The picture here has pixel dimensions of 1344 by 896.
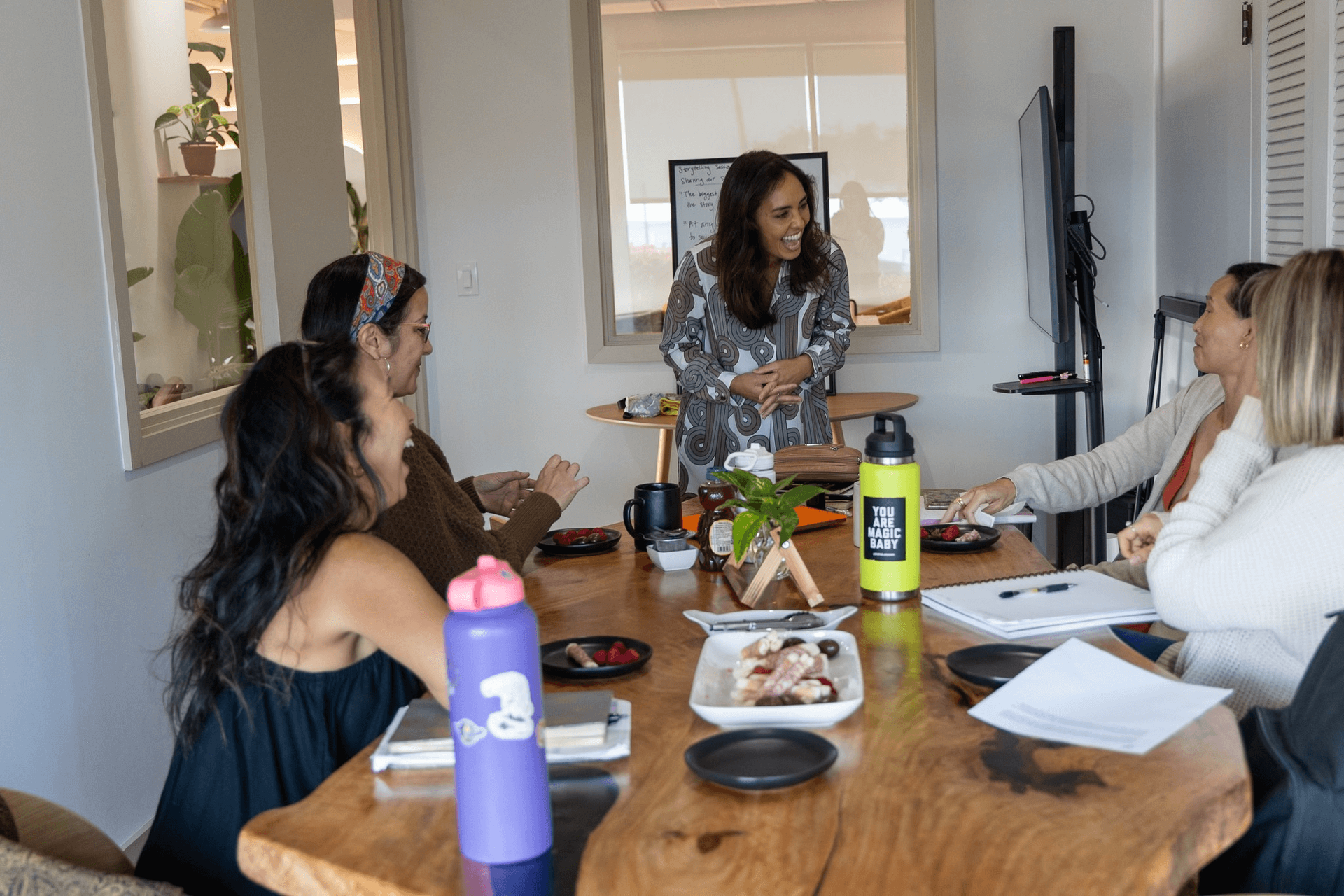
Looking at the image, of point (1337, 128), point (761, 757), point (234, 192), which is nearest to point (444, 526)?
point (761, 757)

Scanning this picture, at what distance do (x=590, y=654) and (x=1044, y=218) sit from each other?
8.90ft

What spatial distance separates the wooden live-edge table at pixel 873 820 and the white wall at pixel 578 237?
3.30m

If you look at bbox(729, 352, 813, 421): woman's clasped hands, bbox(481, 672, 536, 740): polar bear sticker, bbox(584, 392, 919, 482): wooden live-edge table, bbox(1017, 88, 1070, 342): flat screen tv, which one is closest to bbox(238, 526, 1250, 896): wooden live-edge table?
bbox(481, 672, 536, 740): polar bear sticker

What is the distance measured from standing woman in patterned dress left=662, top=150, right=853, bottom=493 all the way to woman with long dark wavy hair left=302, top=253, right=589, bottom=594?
1.03 m

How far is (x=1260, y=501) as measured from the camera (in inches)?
52.1

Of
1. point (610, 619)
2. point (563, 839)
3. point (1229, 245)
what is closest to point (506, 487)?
point (610, 619)

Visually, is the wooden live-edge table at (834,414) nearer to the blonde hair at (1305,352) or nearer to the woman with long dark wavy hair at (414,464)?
the woman with long dark wavy hair at (414,464)

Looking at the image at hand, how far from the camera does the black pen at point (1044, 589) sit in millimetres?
1599

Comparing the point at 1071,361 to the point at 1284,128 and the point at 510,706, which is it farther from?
the point at 510,706

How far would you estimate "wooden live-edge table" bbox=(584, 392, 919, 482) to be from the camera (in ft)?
12.6

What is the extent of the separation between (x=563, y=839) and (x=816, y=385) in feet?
7.66

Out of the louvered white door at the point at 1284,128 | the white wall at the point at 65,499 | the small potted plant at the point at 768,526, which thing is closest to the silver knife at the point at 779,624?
the small potted plant at the point at 768,526

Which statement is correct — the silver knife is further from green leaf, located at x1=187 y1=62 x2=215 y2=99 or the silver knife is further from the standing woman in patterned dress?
green leaf, located at x1=187 y1=62 x2=215 y2=99

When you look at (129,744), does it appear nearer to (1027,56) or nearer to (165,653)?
(165,653)
